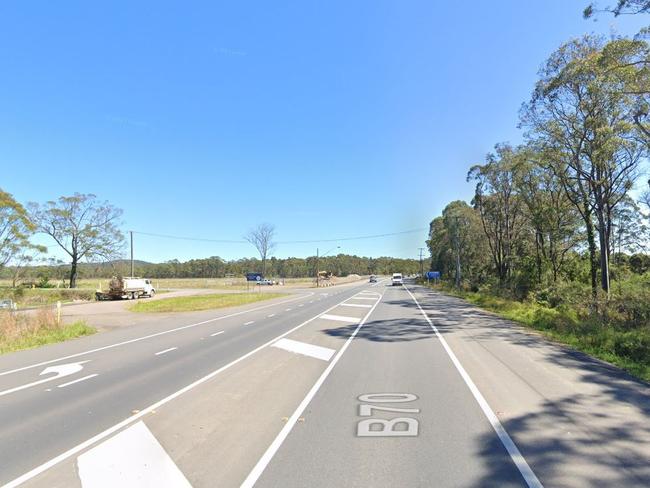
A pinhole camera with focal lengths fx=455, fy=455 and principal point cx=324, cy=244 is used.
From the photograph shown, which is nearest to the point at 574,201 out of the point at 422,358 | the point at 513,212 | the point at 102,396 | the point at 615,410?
the point at 513,212

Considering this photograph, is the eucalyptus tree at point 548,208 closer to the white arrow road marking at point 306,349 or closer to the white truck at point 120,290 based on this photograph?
the white arrow road marking at point 306,349

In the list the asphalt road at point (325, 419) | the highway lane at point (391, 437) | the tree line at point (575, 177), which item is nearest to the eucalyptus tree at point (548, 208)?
the tree line at point (575, 177)

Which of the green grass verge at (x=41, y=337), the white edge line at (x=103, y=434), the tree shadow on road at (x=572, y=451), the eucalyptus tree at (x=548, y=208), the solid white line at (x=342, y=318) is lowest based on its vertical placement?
the green grass verge at (x=41, y=337)

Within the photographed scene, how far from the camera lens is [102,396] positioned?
812 centimetres

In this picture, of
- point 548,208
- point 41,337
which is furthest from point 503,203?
point 41,337

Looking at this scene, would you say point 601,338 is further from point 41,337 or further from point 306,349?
point 41,337

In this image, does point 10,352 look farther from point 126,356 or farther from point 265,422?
point 265,422

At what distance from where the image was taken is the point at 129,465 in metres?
4.97

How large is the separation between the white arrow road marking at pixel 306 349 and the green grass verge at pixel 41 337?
874 centimetres

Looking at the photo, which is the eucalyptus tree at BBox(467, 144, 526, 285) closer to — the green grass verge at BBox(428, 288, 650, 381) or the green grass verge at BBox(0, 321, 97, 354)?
the green grass verge at BBox(428, 288, 650, 381)

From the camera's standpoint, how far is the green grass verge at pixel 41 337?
1544 cm

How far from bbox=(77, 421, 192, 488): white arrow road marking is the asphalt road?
2 cm

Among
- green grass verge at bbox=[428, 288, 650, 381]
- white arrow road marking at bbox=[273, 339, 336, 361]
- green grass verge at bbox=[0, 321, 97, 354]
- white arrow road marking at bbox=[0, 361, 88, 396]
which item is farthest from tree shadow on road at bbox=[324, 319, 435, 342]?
green grass verge at bbox=[0, 321, 97, 354]

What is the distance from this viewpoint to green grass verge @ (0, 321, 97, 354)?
15438mm
